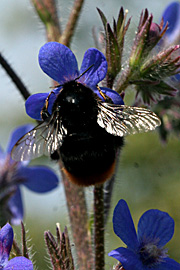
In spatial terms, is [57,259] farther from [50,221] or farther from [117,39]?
[50,221]

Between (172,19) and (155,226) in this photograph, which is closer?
(155,226)

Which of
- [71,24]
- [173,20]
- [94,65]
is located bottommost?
[94,65]

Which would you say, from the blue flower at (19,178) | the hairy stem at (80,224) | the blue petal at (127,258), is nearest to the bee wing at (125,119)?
the blue petal at (127,258)

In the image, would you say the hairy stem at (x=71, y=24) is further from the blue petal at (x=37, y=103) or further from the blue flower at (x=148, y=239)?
the blue flower at (x=148, y=239)

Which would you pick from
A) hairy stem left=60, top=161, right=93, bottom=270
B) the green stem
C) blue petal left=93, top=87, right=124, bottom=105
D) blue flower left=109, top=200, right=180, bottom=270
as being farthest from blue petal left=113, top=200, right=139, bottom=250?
hairy stem left=60, top=161, right=93, bottom=270

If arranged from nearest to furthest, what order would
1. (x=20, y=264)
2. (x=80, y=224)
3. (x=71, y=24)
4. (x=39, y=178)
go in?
(x=20, y=264) → (x=80, y=224) → (x=71, y=24) → (x=39, y=178)

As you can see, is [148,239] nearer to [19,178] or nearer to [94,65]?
[94,65]

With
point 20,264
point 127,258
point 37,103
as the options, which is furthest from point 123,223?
point 37,103
